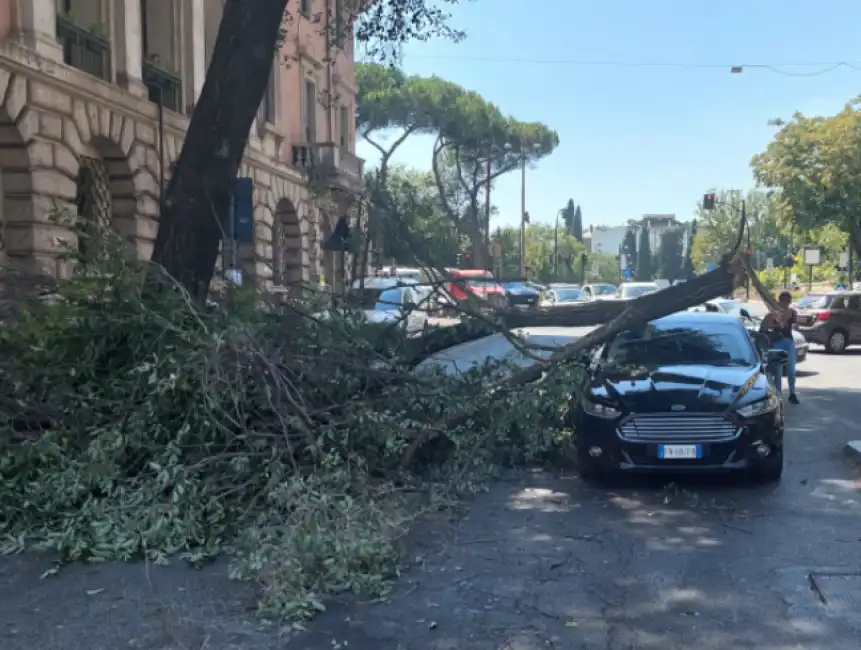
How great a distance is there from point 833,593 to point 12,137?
1258 cm

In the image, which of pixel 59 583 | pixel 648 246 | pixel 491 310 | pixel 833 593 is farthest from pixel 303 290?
pixel 648 246

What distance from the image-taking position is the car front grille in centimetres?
722

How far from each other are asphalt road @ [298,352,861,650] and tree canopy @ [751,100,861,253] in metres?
20.9

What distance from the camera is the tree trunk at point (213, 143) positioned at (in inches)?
358

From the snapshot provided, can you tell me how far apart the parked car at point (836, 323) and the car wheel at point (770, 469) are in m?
16.1

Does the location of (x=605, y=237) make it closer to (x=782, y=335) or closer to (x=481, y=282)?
(x=782, y=335)

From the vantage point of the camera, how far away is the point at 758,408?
7.33m

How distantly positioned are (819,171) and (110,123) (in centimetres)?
2075

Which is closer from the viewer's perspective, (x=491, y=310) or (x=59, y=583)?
(x=59, y=583)

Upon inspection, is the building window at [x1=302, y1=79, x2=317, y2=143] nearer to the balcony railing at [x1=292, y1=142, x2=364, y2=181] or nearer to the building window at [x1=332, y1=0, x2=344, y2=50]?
the balcony railing at [x1=292, y1=142, x2=364, y2=181]

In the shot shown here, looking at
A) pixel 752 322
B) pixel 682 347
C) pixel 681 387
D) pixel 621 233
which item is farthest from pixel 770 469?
pixel 621 233

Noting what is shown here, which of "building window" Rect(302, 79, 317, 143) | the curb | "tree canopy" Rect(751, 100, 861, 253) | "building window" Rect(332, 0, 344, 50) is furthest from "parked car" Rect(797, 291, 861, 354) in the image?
"building window" Rect(302, 79, 317, 143)

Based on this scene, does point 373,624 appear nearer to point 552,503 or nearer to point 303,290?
point 552,503

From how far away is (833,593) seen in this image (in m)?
4.98
